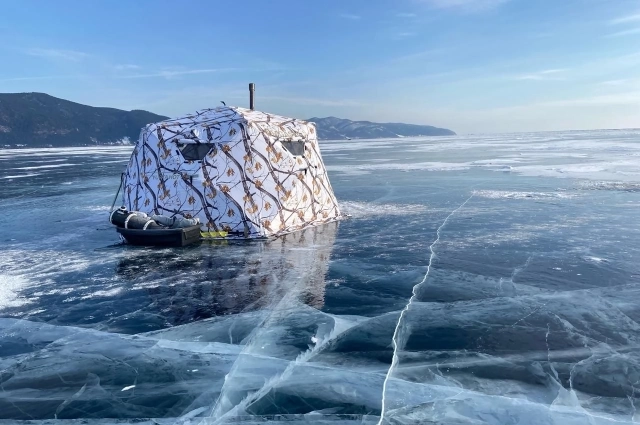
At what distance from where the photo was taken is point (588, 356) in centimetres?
594

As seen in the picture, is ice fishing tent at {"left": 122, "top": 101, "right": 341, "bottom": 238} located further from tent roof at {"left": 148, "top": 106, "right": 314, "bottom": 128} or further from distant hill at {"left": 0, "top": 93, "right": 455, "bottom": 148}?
distant hill at {"left": 0, "top": 93, "right": 455, "bottom": 148}

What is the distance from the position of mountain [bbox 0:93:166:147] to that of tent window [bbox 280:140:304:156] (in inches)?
4749

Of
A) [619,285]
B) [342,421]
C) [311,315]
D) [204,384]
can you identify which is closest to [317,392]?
[342,421]

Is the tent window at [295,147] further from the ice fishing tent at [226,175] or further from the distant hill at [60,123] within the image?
the distant hill at [60,123]

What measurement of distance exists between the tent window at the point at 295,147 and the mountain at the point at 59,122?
121 metres

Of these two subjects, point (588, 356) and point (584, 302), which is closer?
point (588, 356)

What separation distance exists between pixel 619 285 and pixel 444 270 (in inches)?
116

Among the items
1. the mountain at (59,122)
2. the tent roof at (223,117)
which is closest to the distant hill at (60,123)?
the mountain at (59,122)

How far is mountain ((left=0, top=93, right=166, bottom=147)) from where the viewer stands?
125 m

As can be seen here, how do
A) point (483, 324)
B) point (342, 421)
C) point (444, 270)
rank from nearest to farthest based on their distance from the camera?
point (342, 421)
point (483, 324)
point (444, 270)

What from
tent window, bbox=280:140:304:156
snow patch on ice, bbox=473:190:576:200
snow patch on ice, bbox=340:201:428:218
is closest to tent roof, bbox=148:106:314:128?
tent window, bbox=280:140:304:156

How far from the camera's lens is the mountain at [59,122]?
125m

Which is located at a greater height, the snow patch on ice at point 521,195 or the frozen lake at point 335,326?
the snow patch on ice at point 521,195

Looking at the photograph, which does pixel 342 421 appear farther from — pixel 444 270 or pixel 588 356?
pixel 444 270
